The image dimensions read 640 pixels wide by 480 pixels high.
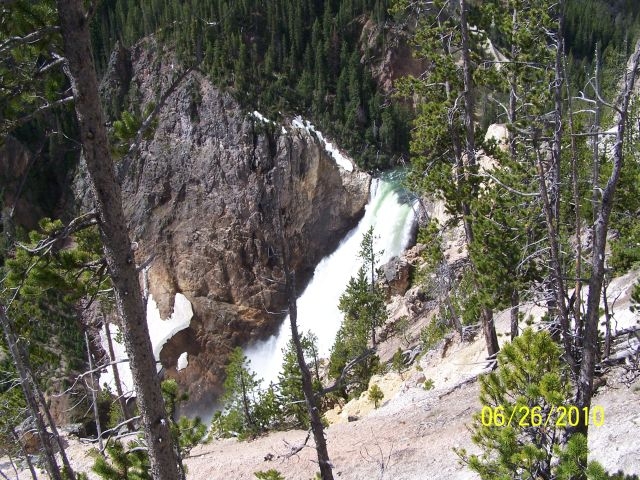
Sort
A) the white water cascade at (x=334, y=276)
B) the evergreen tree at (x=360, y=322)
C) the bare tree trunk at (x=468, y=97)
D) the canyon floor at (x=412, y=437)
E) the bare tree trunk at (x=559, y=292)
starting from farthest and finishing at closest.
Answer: the white water cascade at (x=334, y=276) → the evergreen tree at (x=360, y=322) → the bare tree trunk at (x=468, y=97) → the canyon floor at (x=412, y=437) → the bare tree trunk at (x=559, y=292)

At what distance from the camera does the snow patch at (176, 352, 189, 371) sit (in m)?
35.3

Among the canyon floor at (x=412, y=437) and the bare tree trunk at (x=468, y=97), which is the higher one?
the bare tree trunk at (x=468, y=97)

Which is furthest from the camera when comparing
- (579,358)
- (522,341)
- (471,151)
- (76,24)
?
(471,151)

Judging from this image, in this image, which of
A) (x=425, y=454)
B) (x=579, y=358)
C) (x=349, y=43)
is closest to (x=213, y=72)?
(x=349, y=43)

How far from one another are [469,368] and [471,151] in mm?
6071

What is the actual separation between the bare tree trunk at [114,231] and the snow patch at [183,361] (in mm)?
32337

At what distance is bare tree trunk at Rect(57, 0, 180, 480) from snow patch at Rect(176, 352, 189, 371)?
32.3 metres

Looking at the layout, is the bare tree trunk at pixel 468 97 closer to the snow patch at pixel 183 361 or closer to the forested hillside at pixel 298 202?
the forested hillside at pixel 298 202

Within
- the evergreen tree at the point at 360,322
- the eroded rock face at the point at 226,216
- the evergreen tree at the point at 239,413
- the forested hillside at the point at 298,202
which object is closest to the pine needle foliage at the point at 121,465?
the forested hillside at the point at 298,202

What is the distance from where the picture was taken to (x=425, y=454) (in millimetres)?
10617

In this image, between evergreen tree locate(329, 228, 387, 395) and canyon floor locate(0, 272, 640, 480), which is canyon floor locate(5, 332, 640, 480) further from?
evergreen tree locate(329, 228, 387, 395)

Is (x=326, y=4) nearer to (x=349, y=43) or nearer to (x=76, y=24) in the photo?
(x=349, y=43)

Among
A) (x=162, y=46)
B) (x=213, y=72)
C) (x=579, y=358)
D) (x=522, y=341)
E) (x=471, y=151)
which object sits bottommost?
(x=579, y=358)

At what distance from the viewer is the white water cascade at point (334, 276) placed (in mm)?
33875
